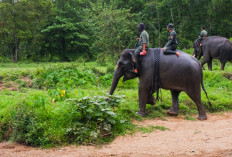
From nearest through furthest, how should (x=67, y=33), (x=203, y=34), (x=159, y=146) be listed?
(x=159, y=146) → (x=203, y=34) → (x=67, y=33)

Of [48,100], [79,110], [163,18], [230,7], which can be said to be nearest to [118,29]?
[163,18]

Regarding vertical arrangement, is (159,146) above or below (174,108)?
below

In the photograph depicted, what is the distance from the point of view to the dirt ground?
498 cm

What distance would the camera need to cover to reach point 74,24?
25.3 meters

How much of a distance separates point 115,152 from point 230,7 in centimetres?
2322

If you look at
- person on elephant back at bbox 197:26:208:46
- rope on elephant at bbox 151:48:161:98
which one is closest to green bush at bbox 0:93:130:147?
rope on elephant at bbox 151:48:161:98

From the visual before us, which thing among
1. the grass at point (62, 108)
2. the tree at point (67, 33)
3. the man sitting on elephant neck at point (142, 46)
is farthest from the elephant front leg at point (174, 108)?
the tree at point (67, 33)

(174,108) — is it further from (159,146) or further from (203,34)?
(203,34)

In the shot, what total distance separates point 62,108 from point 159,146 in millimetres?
2383

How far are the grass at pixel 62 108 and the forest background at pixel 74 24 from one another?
1031 centimetres

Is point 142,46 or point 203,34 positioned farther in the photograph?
point 203,34

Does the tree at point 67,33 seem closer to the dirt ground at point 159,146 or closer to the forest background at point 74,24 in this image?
the forest background at point 74,24

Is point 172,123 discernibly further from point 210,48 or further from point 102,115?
point 210,48

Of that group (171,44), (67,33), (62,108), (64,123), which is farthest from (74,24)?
(64,123)
